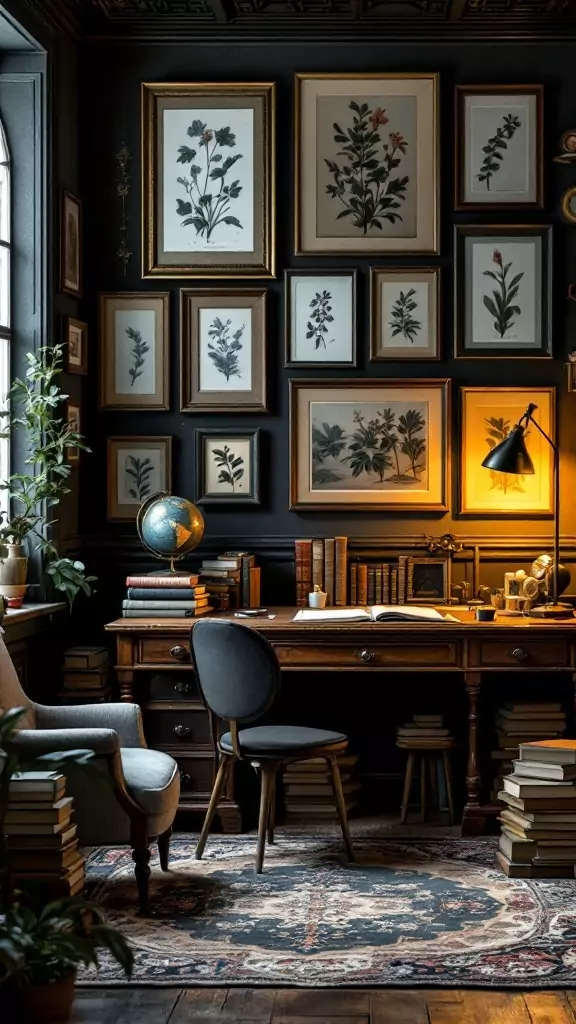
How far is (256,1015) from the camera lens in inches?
137

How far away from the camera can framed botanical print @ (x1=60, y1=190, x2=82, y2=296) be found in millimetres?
5602

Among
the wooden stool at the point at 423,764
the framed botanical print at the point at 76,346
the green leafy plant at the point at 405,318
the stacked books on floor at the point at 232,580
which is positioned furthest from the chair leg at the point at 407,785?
the framed botanical print at the point at 76,346

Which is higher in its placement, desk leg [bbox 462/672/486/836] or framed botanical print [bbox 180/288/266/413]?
framed botanical print [bbox 180/288/266/413]

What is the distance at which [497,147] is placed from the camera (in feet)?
19.2

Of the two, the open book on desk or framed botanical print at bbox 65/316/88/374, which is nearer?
the open book on desk

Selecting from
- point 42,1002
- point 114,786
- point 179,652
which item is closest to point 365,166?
point 179,652

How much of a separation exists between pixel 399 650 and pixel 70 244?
2.31 meters

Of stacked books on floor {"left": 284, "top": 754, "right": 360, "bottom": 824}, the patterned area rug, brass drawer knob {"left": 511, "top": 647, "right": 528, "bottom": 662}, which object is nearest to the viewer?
the patterned area rug

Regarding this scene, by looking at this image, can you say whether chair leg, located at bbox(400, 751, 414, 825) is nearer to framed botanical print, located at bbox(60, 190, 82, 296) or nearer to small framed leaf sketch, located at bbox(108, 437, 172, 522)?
small framed leaf sketch, located at bbox(108, 437, 172, 522)

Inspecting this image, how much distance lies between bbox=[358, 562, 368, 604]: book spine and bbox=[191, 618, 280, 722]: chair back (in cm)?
116

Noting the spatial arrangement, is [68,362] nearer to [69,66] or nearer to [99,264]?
[99,264]

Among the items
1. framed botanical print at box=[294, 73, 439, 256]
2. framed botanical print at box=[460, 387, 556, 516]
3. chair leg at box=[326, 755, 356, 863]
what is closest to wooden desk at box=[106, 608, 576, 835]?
chair leg at box=[326, 755, 356, 863]

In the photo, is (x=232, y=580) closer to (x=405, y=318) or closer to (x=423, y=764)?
(x=423, y=764)

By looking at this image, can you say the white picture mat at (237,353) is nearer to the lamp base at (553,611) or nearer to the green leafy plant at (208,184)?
the green leafy plant at (208,184)
